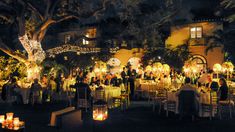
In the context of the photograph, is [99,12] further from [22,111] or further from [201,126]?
[201,126]

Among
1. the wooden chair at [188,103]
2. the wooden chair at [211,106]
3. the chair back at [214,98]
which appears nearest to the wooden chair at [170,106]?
the wooden chair at [188,103]

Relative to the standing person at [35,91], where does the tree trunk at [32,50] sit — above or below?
above

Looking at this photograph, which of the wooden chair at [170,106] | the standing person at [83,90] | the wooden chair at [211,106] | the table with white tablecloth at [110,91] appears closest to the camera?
the wooden chair at [211,106]

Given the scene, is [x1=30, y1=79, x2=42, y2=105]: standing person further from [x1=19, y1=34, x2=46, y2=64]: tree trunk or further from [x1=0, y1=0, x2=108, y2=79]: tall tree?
[x1=19, y1=34, x2=46, y2=64]: tree trunk

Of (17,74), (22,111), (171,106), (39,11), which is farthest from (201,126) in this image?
(17,74)

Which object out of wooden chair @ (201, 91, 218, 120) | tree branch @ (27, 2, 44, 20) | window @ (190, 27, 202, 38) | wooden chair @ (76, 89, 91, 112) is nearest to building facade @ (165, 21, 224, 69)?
window @ (190, 27, 202, 38)

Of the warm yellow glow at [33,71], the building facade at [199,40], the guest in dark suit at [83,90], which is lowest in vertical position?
the guest in dark suit at [83,90]

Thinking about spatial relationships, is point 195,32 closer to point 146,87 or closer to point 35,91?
point 146,87

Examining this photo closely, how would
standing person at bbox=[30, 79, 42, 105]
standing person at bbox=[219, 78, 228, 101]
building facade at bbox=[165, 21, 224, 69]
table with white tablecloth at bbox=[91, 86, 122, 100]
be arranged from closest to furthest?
standing person at bbox=[219, 78, 228, 101]
table with white tablecloth at bbox=[91, 86, 122, 100]
standing person at bbox=[30, 79, 42, 105]
building facade at bbox=[165, 21, 224, 69]

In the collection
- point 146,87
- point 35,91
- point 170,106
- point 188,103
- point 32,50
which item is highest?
point 32,50

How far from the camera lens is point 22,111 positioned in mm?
13844

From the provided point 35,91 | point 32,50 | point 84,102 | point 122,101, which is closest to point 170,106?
point 122,101

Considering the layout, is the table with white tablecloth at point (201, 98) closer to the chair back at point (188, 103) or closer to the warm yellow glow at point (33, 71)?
the chair back at point (188, 103)

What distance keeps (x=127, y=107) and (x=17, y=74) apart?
39.5 ft
